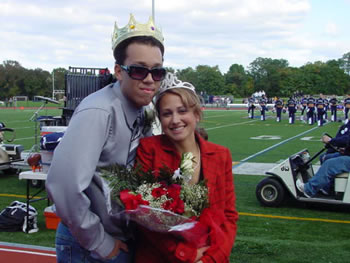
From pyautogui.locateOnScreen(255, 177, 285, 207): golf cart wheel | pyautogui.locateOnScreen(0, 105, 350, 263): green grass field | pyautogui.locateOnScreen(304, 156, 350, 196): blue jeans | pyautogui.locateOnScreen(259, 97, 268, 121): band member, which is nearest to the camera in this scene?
pyautogui.locateOnScreen(0, 105, 350, 263): green grass field

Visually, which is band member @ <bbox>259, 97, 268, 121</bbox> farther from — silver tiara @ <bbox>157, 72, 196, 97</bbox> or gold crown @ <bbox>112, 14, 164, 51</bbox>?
gold crown @ <bbox>112, 14, 164, 51</bbox>

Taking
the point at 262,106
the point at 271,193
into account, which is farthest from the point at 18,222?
the point at 262,106

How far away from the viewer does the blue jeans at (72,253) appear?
203 centimetres

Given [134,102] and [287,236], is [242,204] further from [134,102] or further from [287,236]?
[134,102]

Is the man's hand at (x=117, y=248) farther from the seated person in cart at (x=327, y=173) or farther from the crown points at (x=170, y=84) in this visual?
the seated person in cart at (x=327, y=173)

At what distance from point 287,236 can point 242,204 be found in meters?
1.65

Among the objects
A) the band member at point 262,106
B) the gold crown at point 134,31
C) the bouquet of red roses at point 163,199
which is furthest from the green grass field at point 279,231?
the band member at point 262,106

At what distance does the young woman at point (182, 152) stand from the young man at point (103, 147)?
0.29ft

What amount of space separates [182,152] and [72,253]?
2.38 ft

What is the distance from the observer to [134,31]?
6.66 feet

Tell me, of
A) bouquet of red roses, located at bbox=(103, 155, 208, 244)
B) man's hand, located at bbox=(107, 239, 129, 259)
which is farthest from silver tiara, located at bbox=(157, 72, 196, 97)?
man's hand, located at bbox=(107, 239, 129, 259)

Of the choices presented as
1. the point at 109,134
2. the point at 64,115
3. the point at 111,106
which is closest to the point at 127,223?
the point at 109,134

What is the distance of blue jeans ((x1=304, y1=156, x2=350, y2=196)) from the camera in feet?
20.8

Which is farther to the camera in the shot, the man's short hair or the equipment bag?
the equipment bag
